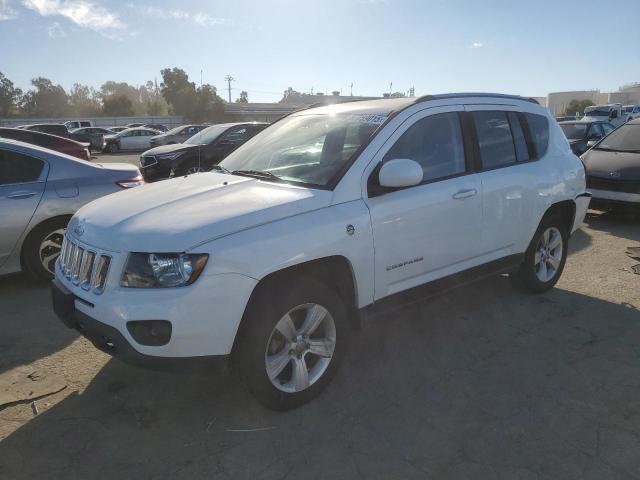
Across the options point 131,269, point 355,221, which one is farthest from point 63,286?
point 355,221

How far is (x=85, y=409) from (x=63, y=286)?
78cm

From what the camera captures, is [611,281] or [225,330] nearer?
[225,330]

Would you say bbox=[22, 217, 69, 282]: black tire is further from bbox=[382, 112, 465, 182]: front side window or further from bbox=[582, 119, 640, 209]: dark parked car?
bbox=[582, 119, 640, 209]: dark parked car

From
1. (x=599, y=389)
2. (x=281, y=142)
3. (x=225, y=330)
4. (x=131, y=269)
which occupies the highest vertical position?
(x=281, y=142)

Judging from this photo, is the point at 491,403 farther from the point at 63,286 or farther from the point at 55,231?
the point at 55,231

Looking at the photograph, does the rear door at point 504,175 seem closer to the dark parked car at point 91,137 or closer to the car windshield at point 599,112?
the car windshield at point 599,112

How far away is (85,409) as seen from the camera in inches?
123

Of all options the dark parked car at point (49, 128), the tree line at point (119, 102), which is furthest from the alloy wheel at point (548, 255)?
the tree line at point (119, 102)

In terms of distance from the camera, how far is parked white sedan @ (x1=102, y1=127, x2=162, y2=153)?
30.4m

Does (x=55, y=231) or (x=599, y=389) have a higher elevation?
(x=55, y=231)

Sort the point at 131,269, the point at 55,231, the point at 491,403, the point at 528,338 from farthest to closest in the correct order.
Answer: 1. the point at 55,231
2. the point at 528,338
3. the point at 491,403
4. the point at 131,269

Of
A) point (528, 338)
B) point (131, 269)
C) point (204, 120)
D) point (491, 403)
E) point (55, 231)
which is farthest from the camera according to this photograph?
point (204, 120)

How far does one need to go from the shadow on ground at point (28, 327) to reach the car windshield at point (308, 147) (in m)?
2.01

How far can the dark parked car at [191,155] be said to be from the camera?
11.9 meters
